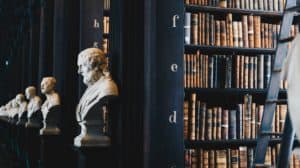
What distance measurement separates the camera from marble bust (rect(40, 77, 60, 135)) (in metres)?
3.57

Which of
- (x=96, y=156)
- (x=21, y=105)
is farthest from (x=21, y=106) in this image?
(x=96, y=156)

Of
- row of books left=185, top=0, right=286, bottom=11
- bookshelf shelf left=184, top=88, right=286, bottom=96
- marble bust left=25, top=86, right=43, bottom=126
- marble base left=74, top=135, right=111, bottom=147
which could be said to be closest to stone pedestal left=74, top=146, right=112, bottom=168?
marble base left=74, top=135, right=111, bottom=147

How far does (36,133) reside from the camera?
4.61 meters

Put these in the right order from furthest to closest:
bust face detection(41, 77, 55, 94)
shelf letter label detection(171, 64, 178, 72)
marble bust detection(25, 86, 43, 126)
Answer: marble bust detection(25, 86, 43, 126)
bust face detection(41, 77, 55, 94)
shelf letter label detection(171, 64, 178, 72)

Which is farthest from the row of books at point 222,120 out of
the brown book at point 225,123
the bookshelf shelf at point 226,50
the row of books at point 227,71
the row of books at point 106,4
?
the row of books at point 106,4

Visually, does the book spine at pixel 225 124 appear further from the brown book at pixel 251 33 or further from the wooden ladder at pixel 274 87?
the wooden ladder at pixel 274 87

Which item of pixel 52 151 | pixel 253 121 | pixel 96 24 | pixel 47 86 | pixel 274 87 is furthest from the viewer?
pixel 52 151

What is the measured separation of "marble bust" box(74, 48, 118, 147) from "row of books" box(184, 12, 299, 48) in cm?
95

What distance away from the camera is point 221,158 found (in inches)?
126

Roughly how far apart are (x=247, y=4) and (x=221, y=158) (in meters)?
1.08

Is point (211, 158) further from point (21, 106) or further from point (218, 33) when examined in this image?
point (21, 106)

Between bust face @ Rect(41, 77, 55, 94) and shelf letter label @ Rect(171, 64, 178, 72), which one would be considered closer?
shelf letter label @ Rect(171, 64, 178, 72)

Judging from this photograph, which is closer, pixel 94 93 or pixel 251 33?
pixel 94 93

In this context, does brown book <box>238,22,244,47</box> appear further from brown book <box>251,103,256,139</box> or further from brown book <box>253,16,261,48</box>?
brown book <box>251,103,256,139</box>
